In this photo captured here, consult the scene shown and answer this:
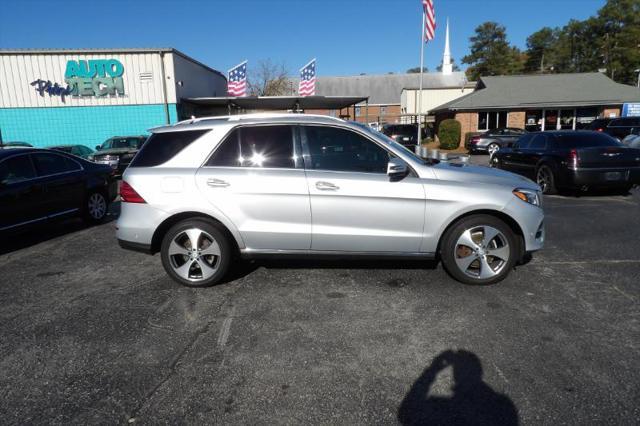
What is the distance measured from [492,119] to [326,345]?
102ft

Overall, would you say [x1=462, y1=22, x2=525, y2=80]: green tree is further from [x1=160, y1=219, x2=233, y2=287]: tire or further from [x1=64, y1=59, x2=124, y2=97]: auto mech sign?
[x1=160, y1=219, x2=233, y2=287]: tire

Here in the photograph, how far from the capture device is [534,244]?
14.4 ft

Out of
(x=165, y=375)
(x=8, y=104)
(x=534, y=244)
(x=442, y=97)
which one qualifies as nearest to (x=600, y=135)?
(x=534, y=244)

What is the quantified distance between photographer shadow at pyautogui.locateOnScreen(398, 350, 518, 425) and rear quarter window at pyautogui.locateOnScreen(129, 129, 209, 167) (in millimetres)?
3212

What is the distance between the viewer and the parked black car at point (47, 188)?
6473mm

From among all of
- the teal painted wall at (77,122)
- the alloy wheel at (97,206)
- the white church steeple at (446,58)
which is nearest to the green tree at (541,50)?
the white church steeple at (446,58)

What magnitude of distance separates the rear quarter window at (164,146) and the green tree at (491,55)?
69.6m

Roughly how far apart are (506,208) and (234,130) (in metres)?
2.87

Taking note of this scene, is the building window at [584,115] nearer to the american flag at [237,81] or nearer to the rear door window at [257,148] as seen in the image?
the american flag at [237,81]

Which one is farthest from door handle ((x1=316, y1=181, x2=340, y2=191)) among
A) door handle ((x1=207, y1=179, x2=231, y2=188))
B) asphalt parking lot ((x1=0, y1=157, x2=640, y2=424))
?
asphalt parking lot ((x1=0, y1=157, x2=640, y2=424))

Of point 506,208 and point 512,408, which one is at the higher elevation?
point 506,208

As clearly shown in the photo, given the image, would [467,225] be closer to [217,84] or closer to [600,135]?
[600,135]

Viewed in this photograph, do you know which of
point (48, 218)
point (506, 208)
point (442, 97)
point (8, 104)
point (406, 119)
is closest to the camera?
point (506, 208)

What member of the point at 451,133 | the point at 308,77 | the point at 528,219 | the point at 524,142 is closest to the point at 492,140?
the point at 451,133
